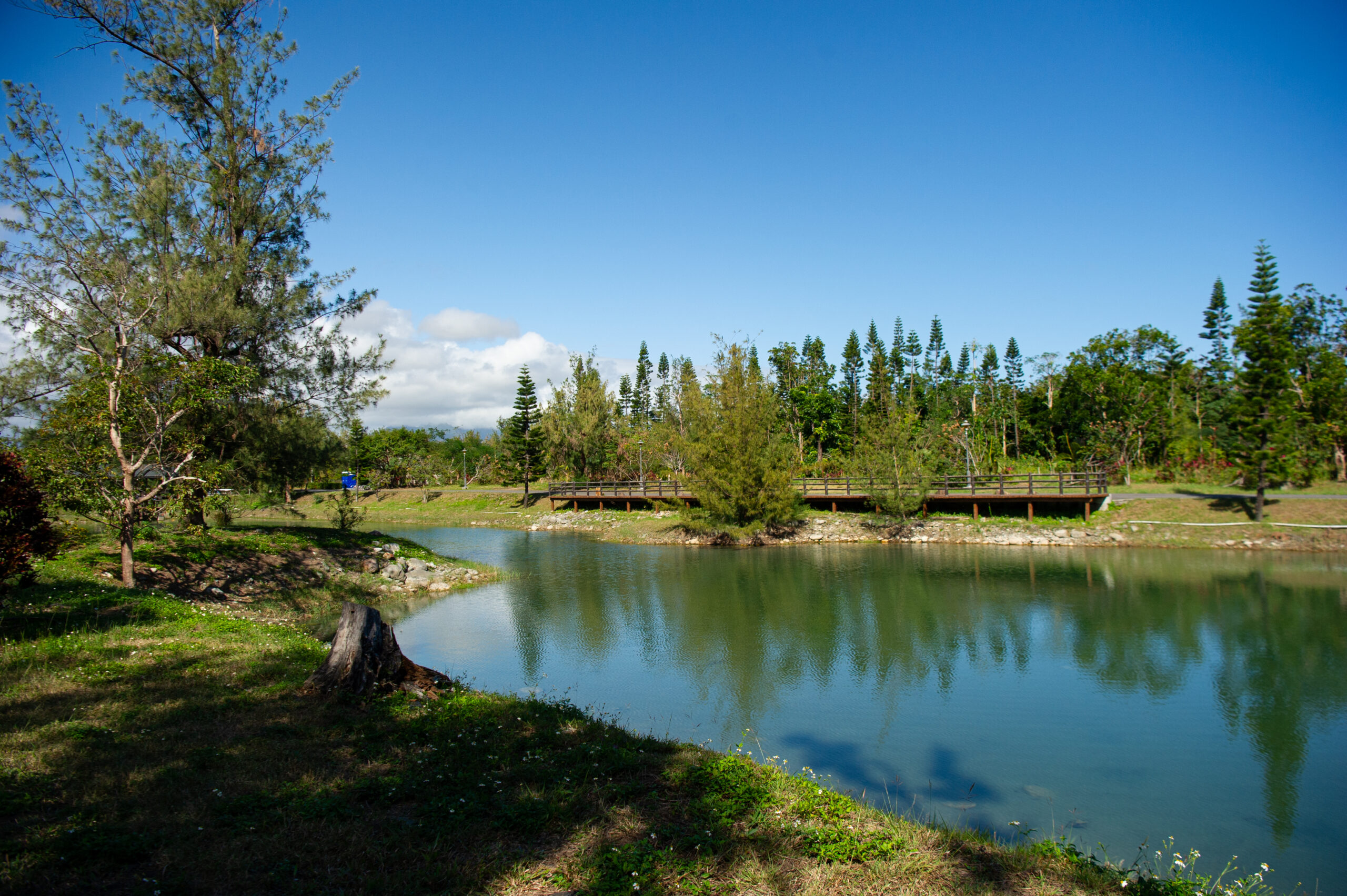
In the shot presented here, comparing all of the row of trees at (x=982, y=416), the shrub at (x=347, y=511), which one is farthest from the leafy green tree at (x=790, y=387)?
the shrub at (x=347, y=511)

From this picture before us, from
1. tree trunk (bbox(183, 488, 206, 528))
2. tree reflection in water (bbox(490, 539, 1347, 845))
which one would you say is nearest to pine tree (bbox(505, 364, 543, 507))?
tree reflection in water (bbox(490, 539, 1347, 845))

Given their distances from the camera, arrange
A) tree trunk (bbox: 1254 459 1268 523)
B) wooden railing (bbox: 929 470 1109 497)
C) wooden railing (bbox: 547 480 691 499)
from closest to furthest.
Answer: tree trunk (bbox: 1254 459 1268 523)
wooden railing (bbox: 929 470 1109 497)
wooden railing (bbox: 547 480 691 499)

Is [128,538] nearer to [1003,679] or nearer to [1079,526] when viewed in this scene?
[1003,679]

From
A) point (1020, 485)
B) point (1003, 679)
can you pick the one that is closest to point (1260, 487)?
point (1020, 485)

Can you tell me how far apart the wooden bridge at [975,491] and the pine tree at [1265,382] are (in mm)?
5427

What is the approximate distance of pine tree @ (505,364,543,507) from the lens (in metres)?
50.0

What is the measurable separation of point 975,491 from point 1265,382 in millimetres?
11884

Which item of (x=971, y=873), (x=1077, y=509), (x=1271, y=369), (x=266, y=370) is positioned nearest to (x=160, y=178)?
(x=266, y=370)

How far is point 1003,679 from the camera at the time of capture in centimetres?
1234

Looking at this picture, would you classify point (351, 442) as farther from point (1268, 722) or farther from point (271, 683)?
point (1268, 722)

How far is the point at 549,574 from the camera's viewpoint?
981 inches

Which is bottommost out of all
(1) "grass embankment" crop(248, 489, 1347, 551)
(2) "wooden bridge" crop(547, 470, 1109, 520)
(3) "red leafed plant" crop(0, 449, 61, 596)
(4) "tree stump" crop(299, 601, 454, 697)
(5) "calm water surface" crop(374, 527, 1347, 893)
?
(5) "calm water surface" crop(374, 527, 1347, 893)

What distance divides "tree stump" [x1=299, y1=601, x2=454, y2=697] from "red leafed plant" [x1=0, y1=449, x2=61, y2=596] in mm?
3823

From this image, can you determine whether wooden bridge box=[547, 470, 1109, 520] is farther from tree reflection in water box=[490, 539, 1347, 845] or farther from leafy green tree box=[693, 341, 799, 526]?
tree reflection in water box=[490, 539, 1347, 845]
